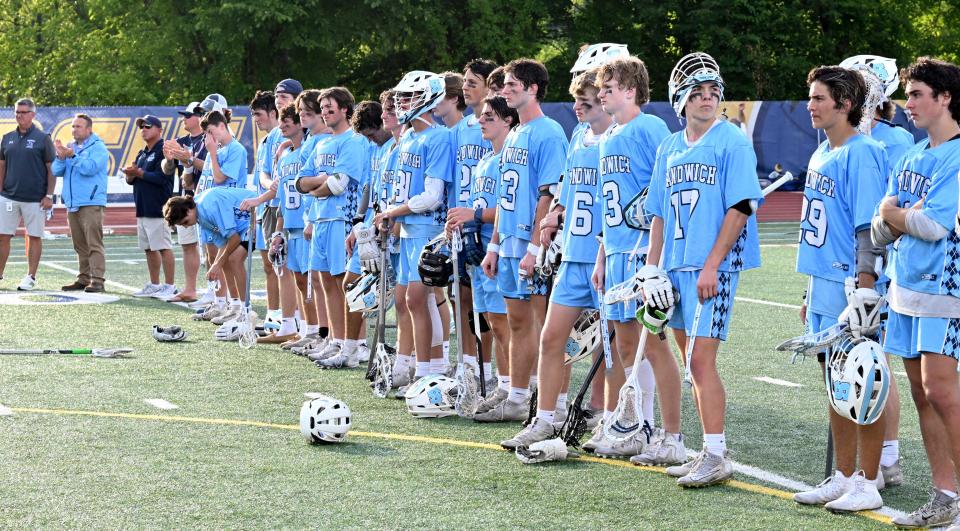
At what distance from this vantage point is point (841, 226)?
19.9ft

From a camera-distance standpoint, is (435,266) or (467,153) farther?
(467,153)

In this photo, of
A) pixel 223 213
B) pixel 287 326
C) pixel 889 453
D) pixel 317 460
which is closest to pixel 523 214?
pixel 317 460

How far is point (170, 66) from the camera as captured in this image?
36.3m

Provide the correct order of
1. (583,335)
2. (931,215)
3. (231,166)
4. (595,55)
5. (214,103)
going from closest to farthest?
(931,215)
(583,335)
(595,55)
(231,166)
(214,103)

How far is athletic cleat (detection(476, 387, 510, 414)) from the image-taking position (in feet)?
27.0

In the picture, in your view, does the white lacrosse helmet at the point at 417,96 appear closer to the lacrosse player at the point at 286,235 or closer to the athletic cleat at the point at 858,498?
the lacrosse player at the point at 286,235

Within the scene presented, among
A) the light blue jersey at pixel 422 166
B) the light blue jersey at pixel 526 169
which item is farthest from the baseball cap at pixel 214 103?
the light blue jersey at pixel 526 169

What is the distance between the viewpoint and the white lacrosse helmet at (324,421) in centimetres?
732

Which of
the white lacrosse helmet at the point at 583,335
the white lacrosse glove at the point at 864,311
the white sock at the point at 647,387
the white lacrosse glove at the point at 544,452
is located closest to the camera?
the white lacrosse glove at the point at 864,311

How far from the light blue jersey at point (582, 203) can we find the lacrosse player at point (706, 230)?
853mm

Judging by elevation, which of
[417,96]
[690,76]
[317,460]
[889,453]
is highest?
[690,76]

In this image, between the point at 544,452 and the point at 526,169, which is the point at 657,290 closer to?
the point at 544,452

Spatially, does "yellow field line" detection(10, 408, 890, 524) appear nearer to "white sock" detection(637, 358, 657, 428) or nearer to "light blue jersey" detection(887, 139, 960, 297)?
"white sock" detection(637, 358, 657, 428)

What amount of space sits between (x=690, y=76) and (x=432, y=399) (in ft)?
9.44
